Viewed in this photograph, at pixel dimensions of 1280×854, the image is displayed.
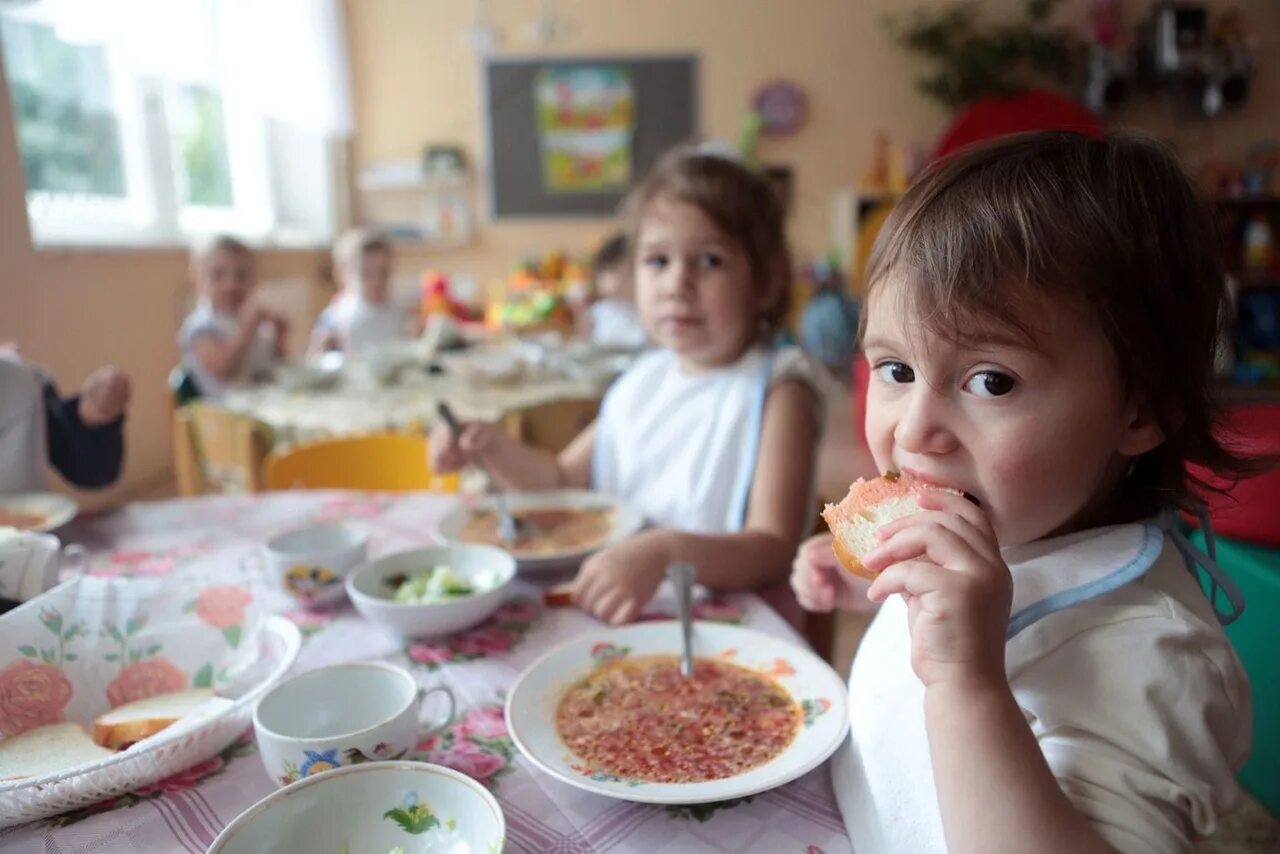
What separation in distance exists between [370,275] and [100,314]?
113 centimetres

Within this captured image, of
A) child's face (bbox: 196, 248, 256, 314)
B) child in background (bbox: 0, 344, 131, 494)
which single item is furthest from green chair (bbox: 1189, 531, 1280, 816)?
child's face (bbox: 196, 248, 256, 314)

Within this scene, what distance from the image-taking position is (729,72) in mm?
5785

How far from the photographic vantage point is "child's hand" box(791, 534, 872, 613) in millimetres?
828

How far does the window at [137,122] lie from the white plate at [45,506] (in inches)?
79.6

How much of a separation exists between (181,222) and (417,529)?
395 cm

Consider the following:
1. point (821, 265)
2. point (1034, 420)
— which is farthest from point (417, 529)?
point (821, 265)

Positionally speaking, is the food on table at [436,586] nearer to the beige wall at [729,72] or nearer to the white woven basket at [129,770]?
the white woven basket at [129,770]

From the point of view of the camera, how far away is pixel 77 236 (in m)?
3.48

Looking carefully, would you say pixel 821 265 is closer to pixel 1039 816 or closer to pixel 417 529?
pixel 417 529

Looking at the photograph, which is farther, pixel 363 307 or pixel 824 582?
pixel 363 307

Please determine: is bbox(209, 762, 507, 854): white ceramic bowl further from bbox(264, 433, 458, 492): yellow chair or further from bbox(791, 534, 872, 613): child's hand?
bbox(264, 433, 458, 492): yellow chair

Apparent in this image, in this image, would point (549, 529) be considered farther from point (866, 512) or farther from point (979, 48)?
point (979, 48)

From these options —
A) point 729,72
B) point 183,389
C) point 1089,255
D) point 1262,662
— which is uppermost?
point 729,72

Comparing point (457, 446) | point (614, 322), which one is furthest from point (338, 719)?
point (614, 322)
